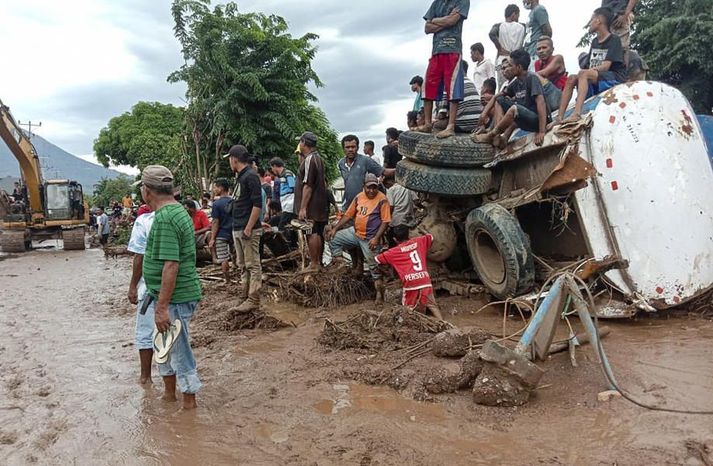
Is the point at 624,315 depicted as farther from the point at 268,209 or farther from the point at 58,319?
the point at 58,319

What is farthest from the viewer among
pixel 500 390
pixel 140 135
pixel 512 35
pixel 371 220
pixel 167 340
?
Answer: pixel 140 135

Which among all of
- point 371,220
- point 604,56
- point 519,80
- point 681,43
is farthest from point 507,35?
point 681,43

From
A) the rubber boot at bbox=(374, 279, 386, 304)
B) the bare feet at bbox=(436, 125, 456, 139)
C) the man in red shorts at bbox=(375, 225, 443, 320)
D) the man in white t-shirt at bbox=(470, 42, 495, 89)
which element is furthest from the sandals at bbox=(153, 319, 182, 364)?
the man in white t-shirt at bbox=(470, 42, 495, 89)

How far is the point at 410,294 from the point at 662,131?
2.79m

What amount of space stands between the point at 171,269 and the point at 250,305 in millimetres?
2356

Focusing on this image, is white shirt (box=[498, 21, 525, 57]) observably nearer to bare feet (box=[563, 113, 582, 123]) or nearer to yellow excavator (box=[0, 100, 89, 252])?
bare feet (box=[563, 113, 582, 123])

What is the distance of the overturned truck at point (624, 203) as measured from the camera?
476cm

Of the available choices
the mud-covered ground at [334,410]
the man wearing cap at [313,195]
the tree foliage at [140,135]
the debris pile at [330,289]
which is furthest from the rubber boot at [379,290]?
the tree foliage at [140,135]

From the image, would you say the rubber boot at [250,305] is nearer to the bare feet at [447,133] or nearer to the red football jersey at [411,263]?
the red football jersey at [411,263]

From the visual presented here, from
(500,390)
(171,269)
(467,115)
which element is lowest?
(500,390)

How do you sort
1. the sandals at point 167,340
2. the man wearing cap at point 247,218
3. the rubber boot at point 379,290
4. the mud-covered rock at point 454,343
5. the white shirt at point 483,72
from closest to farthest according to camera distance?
the sandals at point 167,340
the mud-covered rock at point 454,343
the man wearing cap at point 247,218
the rubber boot at point 379,290
the white shirt at point 483,72

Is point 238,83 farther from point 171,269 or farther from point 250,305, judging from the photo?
point 171,269

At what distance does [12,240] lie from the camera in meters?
17.0

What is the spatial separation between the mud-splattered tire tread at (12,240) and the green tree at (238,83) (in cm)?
600
